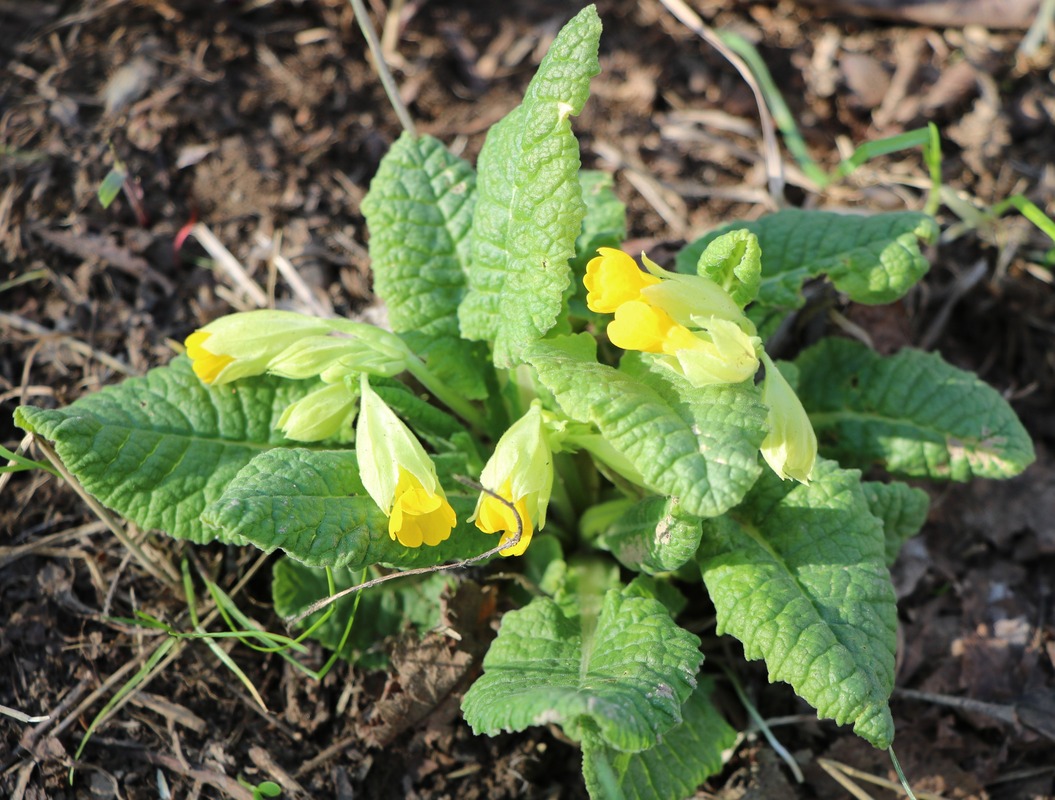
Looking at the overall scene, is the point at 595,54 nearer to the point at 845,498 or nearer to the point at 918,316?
the point at 845,498

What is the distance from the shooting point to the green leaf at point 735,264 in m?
2.50

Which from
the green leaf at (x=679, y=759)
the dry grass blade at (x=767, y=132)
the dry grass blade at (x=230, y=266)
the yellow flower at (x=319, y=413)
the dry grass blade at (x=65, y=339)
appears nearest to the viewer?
the green leaf at (x=679, y=759)

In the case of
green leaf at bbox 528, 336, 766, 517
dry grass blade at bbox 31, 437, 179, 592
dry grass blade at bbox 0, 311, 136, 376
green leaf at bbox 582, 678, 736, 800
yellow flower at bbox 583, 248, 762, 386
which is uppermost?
yellow flower at bbox 583, 248, 762, 386

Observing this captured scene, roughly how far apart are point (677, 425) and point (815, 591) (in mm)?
712

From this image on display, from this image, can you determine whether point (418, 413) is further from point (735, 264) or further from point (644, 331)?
point (735, 264)

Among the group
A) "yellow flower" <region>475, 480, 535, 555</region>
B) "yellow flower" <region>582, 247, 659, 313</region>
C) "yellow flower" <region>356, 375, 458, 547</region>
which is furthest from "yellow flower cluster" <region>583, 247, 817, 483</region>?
"yellow flower" <region>356, 375, 458, 547</region>

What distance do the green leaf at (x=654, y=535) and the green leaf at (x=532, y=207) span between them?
1.91ft

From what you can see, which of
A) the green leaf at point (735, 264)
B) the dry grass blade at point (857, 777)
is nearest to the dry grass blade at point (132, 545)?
the green leaf at point (735, 264)

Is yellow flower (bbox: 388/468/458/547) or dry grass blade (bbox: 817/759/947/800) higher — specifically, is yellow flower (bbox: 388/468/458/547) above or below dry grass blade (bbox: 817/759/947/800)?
above

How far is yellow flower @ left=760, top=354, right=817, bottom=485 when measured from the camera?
2531 millimetres

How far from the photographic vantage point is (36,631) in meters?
3.12

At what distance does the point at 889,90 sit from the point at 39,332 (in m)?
3.97

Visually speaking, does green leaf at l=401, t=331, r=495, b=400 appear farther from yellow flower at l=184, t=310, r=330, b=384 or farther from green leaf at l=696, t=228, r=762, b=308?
green leaf at l=696, t=228, r=762, b=308

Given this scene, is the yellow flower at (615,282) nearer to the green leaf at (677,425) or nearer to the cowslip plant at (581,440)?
the cowslip plant at (581,440)
